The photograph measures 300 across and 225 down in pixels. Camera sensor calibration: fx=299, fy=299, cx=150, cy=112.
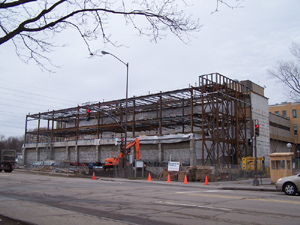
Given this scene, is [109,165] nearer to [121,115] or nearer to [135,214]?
[121,115]

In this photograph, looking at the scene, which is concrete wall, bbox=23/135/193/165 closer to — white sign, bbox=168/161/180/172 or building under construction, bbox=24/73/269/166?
building under construction, bbox=24/73/269/166

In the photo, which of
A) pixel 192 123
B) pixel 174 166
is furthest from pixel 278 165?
pixel 192 123

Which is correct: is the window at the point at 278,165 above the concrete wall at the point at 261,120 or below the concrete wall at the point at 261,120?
below

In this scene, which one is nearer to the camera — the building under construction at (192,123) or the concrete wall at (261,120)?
the building under construction at (192,123)

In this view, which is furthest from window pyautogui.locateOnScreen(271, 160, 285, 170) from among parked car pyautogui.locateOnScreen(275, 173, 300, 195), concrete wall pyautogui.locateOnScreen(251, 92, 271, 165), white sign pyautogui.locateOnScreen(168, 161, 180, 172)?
concrete wall pyautogui.locateOnScreen(251, 92, 271, 165)

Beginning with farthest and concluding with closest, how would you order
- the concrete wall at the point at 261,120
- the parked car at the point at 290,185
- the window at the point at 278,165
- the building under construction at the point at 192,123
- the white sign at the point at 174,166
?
the concrete wall at the point at 261,120
the building under construction at the point at 192,123
the white sign at the point at 174,166
the window at the point at 278,165
the parked car at the point at 290,185

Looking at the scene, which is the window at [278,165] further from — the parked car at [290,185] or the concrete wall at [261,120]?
the concrete wall at [261,120]

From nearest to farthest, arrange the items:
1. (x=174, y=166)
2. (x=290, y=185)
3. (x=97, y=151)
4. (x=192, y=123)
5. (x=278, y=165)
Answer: (x=290, y=185) → (x=278, y=165) → (x=174, y=166) → (x=192, y=123) → (x=97, y=151)

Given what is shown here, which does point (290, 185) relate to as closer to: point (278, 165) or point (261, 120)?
point (278, 165)

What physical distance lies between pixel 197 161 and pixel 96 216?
3416 cm

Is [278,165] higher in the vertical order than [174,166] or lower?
higher

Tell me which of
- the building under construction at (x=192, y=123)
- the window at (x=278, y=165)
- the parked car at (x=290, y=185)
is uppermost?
the building under construction at (x=192, y=123)

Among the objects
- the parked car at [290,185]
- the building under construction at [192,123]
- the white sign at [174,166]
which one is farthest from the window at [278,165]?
the building under construction at [192,123]

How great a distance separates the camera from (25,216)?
830 cm
